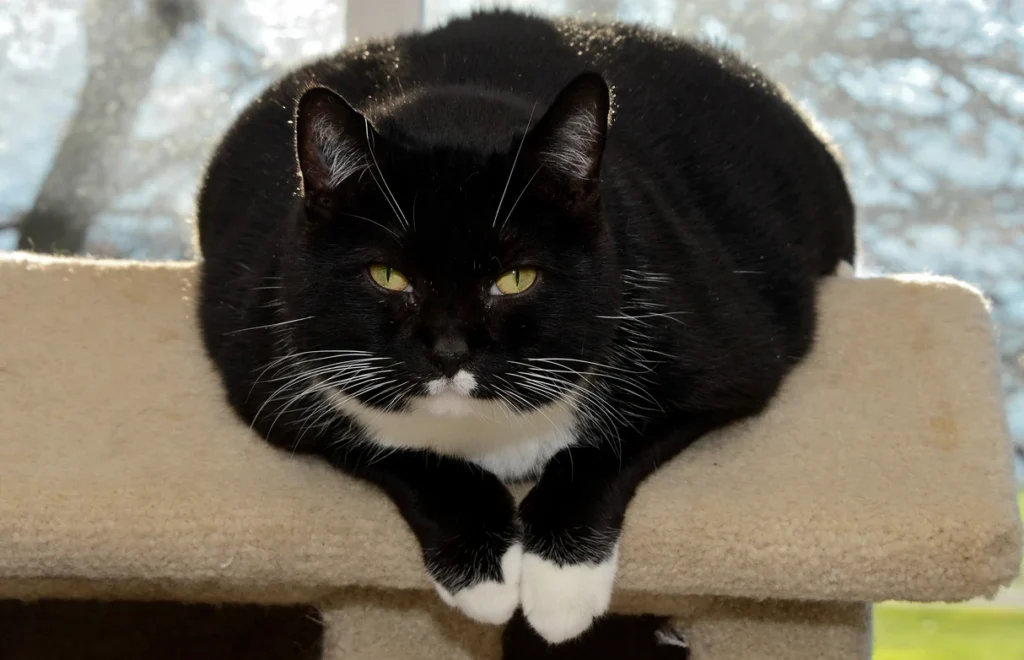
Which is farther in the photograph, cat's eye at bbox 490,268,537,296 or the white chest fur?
the white chest fur

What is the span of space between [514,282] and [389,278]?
0.13 metres

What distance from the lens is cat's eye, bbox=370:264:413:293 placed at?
996mm

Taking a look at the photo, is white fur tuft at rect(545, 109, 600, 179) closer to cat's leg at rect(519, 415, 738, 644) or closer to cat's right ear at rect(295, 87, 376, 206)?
cat's right ear at rect(295, 87, 376, 206)

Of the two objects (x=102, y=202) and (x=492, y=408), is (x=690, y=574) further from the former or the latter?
(x=102, y=202)

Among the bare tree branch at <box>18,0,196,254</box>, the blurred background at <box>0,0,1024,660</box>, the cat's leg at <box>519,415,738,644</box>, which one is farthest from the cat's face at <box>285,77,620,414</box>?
the bare tree branch at <box>18,0,196,254</box>

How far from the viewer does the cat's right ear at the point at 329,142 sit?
989 millimetres

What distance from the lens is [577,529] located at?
102 centimetres

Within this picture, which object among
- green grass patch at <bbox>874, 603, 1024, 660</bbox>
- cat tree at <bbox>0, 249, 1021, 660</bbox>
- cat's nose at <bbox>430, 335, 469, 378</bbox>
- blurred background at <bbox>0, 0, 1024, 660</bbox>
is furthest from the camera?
blurred background at <bbox>0, 0, 1024, 660</bbox>

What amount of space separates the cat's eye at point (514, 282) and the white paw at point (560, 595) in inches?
11.0

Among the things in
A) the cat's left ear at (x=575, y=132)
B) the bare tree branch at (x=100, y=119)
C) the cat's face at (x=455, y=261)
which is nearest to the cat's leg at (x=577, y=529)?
the cat's face at (x=455, y=261)

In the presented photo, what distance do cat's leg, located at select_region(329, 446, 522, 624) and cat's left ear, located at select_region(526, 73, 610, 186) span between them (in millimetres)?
351

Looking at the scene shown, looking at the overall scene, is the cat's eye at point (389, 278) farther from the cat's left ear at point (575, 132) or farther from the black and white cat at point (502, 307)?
the cat's left ear at point (575, 132)

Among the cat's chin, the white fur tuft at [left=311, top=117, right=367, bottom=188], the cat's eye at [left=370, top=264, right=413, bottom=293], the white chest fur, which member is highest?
Answer: the white fur tuft at [left=311, top=117, right=367, bottom=188]

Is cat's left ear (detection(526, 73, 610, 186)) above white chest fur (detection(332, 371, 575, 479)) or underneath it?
above
